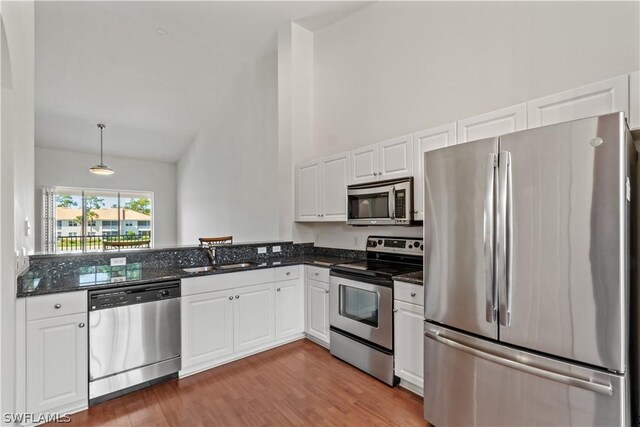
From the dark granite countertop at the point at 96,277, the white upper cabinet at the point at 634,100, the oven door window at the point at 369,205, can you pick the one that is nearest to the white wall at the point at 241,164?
the oven door window at the point at 369,205

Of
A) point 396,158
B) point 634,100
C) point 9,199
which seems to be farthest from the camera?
point 396,158

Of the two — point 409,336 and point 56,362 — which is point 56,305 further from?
point 409,336

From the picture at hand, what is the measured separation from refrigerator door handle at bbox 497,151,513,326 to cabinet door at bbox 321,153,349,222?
1866mm

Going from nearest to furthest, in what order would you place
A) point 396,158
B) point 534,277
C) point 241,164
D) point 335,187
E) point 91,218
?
point 534,277 → point 396,158 → point 335,187 → point 241,164 → point 91,218

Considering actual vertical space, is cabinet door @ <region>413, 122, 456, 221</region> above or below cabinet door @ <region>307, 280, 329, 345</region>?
above

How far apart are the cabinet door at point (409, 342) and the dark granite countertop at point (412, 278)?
0.60 feet

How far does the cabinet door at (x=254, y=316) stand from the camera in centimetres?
297

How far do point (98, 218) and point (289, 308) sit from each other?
6.93 m

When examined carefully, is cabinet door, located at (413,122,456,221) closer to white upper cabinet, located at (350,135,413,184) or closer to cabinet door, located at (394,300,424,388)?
white upper cabinet, located at (350,135,413,184)

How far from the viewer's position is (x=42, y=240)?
6.90 meters

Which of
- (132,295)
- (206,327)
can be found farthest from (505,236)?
(132,295)

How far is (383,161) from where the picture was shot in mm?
3006

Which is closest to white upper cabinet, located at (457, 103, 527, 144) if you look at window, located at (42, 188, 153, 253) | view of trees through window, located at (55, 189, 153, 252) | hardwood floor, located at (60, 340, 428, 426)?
hardwood floor, located at (60, 340, 428, 426)

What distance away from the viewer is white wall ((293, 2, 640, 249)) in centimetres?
215
